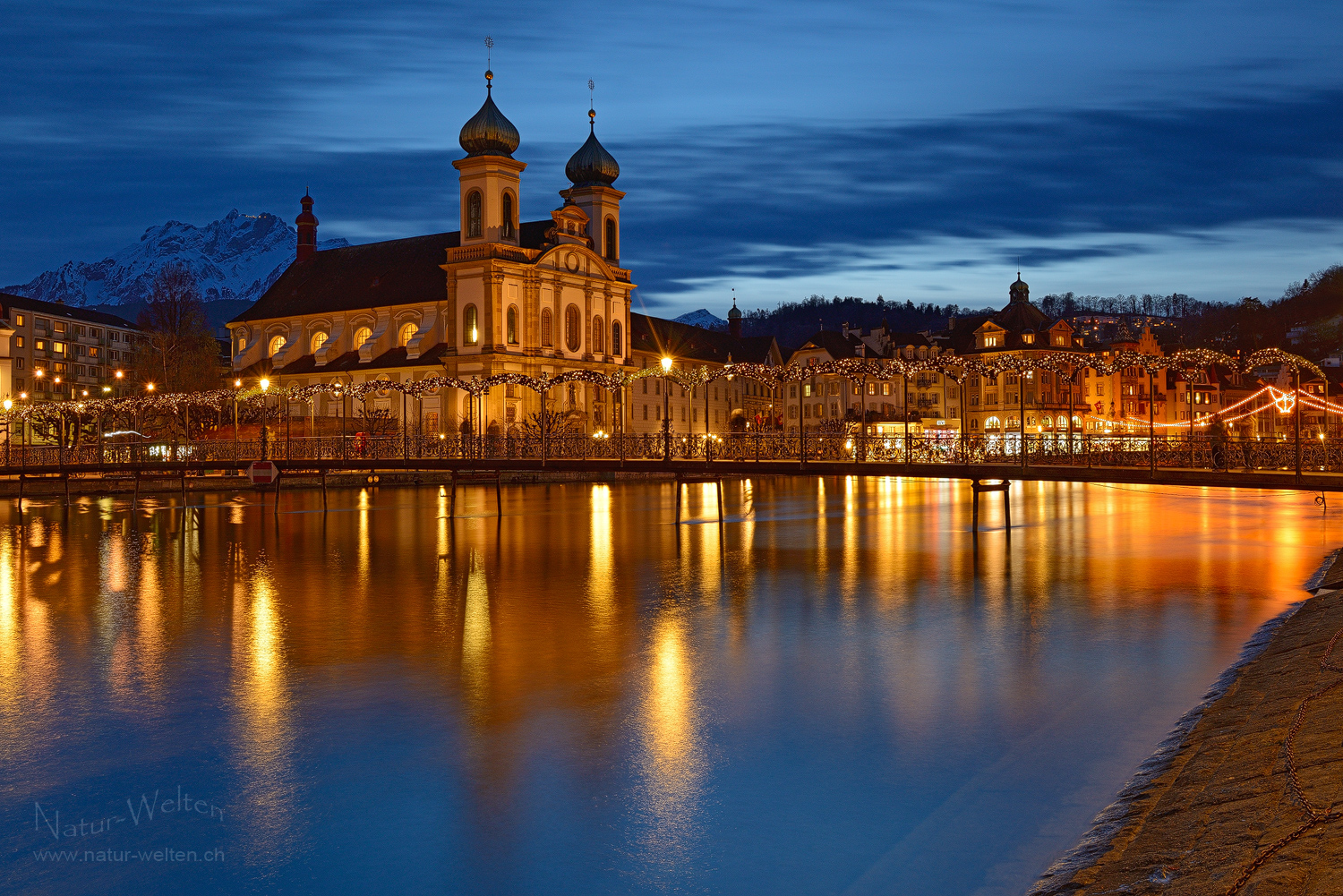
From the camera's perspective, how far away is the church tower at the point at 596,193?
332ft

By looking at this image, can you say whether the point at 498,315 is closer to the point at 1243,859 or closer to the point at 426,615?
the point at 426,615

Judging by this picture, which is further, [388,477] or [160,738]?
[388,477]

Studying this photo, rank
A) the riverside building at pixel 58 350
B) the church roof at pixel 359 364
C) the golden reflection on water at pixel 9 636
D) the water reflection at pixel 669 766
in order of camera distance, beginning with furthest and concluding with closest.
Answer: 1. the riverside building at pixel 58 350
2. the church roof at pixel 359 364
3. the golden reflection on water at pixel 9 636
4. the water reflection at pixel 669 766

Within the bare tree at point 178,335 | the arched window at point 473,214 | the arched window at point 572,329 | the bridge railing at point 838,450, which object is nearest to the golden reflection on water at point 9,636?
the bridge railing at point 838,450

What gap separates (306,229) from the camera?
124 meters

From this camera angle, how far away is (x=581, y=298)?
9719 cm

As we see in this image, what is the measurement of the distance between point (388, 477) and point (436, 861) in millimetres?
74737

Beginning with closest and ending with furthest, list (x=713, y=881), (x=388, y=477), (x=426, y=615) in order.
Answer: (x=713, y=881)
(x=426, y=615)
(x=388, y=477)

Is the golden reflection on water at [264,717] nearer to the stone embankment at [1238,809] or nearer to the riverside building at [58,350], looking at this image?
the stone embankment at [1238,809]

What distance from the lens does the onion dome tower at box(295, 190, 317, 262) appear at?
123000 millimetres

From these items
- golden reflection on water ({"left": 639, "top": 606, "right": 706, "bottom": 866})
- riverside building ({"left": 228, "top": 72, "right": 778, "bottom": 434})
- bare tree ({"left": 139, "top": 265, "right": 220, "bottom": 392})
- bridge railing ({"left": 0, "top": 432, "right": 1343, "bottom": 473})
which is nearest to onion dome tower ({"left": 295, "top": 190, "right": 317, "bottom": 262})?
riverside building ({"left": 228, "top": 72, "right": 778, "bottom": 434})

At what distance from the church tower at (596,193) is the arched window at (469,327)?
1431 cm

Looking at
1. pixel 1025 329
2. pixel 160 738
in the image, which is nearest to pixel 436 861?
pixel 160 738

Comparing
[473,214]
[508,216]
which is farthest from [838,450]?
[473,214]
